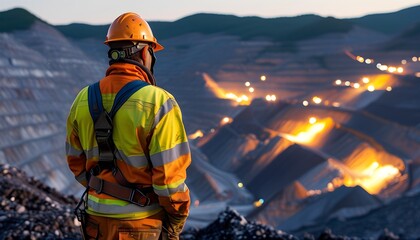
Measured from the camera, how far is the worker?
13.4 feet

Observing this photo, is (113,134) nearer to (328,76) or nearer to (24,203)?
(24,203)

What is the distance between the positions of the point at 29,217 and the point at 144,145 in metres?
6.50

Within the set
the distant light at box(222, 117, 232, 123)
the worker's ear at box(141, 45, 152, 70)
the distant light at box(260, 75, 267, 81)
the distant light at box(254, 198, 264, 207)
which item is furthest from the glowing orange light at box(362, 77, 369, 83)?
the worker's ear at box(141, 45, 152, 70)

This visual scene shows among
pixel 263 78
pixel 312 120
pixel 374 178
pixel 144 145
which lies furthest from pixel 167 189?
pixel 263 78

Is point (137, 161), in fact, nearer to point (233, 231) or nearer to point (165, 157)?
point (165, 157)

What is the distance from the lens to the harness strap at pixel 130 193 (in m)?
4.24

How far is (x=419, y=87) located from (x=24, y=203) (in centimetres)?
4825

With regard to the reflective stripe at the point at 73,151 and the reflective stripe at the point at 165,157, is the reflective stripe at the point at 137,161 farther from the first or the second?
the reflective stripe at the point at 73,151

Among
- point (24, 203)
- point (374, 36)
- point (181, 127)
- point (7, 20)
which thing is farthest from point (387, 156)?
point (7, 20)

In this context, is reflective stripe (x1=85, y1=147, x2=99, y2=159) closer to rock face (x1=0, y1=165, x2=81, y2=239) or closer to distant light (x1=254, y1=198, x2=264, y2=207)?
rock face (x1=0, y1=165, x2=81, y2=239)

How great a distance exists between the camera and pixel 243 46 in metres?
110

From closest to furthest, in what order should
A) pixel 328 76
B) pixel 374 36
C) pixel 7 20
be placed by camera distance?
pixel 328 76 < pixel 374 36 < pixel 7 20

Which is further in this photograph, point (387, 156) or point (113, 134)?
point (387, 156)

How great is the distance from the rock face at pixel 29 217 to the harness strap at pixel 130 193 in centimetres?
502
